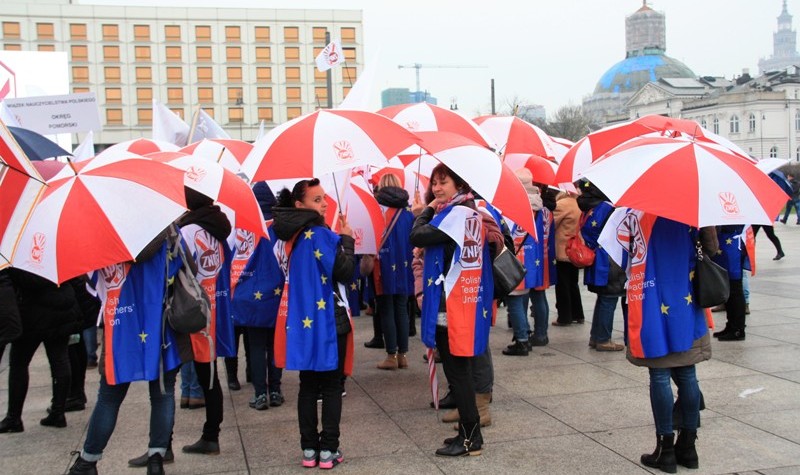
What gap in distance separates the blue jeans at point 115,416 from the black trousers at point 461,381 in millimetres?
1700

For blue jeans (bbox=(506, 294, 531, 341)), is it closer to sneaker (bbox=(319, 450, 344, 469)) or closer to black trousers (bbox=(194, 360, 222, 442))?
sneaker (bbox=(319, 450, 344, 469))

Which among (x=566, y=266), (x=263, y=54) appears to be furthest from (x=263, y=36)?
(x=566, y=266)

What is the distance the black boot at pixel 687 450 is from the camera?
496 centimetres

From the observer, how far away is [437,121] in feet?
25.4

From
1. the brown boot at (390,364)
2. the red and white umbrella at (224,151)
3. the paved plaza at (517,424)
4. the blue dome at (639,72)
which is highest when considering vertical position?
the blue dome at (639,72)

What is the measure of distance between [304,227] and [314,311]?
52 centimetres

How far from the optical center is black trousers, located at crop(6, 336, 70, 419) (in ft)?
20.4

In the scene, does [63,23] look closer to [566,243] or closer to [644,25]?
[566,243]

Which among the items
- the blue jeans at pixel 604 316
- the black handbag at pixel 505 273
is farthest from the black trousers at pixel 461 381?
the blue jeans at pixel 604 316

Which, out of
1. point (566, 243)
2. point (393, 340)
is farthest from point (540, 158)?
point (393, 340)

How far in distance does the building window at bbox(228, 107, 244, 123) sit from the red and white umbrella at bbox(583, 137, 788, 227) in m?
89.1

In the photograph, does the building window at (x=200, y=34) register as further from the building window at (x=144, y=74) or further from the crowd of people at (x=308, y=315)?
the crowd of people at (x=308, y=315)

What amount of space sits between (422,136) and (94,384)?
4.34 metres

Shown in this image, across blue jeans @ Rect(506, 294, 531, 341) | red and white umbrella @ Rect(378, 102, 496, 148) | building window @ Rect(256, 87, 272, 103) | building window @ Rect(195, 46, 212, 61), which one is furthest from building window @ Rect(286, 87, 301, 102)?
blue jeans @ Rect(506, 294, 531, 341)
